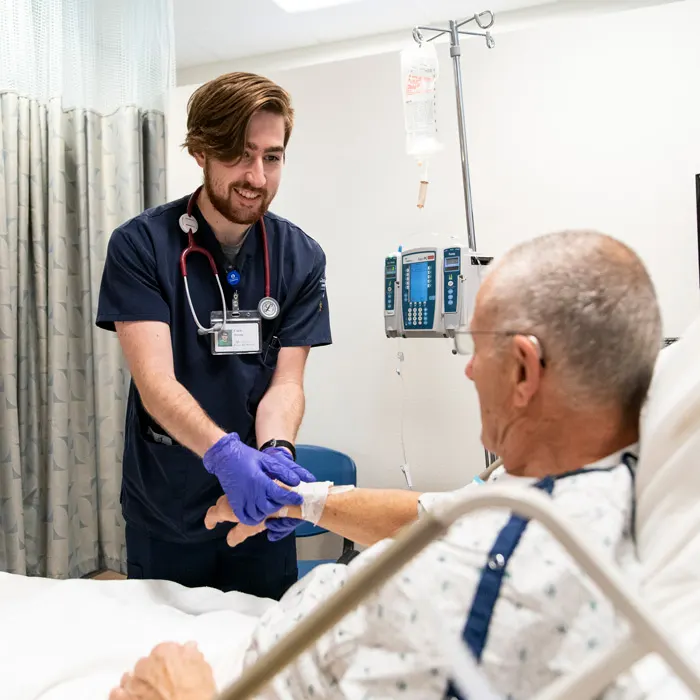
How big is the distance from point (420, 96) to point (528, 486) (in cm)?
194

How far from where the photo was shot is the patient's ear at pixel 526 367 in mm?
854

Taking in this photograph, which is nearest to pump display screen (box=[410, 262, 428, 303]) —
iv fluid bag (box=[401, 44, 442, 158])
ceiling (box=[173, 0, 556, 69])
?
iv fluid bag (box=[401, 44, 442, 158])

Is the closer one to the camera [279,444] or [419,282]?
[279,444]

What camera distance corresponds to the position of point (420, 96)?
2.45 m

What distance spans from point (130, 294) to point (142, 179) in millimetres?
1581

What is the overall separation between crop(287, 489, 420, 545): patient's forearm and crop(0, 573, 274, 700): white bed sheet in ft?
0.97

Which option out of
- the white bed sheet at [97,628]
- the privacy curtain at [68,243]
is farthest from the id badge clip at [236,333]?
the privacy curtain at [68,243]

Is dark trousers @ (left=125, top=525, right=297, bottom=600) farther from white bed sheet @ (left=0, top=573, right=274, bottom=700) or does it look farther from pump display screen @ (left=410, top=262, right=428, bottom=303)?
pump display screen @ (left=410, top=262, right=428, bottom=303)

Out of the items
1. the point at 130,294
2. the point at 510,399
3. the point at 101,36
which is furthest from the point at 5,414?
the point at 510,399

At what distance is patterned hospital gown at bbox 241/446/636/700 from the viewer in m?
0.67

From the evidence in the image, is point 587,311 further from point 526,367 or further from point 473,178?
point 473,178

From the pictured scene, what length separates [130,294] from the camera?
171 centimetres

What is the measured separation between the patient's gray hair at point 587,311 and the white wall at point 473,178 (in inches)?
55.7

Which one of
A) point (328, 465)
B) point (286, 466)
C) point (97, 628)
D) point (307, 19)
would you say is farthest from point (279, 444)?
point (307, 19)
